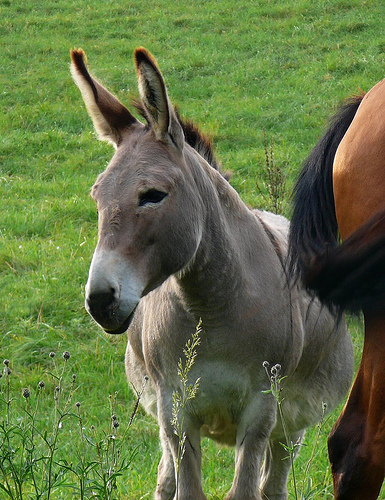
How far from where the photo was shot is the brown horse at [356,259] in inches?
108

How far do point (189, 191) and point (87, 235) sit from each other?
4590 millimetres

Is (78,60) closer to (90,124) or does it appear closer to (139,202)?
(139,202)

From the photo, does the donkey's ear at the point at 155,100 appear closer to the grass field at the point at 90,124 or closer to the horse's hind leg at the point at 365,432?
the grass field at the point at 90,124

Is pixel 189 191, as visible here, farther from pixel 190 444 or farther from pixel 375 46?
pixel 375 46

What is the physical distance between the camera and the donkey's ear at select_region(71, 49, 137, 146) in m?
3.38

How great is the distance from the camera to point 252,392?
343 cm

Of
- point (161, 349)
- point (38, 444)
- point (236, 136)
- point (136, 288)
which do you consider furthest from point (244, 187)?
point (136, 288)

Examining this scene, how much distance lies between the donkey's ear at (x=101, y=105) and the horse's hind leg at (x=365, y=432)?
1.37 m

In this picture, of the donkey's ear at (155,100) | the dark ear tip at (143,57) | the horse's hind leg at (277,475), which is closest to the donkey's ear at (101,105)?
the donkey's ear at (155,100)

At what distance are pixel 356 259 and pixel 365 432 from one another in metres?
0.74

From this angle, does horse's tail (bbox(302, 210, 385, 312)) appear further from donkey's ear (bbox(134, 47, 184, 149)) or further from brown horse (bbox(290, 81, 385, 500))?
donkey's ear (bbox(134, 47, 184, 149))

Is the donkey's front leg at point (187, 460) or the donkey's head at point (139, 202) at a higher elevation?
the donkey's head at point (139, 202)

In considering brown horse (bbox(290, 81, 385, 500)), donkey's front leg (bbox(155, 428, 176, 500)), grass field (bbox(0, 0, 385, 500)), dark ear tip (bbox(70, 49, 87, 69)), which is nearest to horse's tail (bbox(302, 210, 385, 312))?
brown horse (bbox(290, 81, 385, 500))

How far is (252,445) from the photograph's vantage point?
341 centimetres
